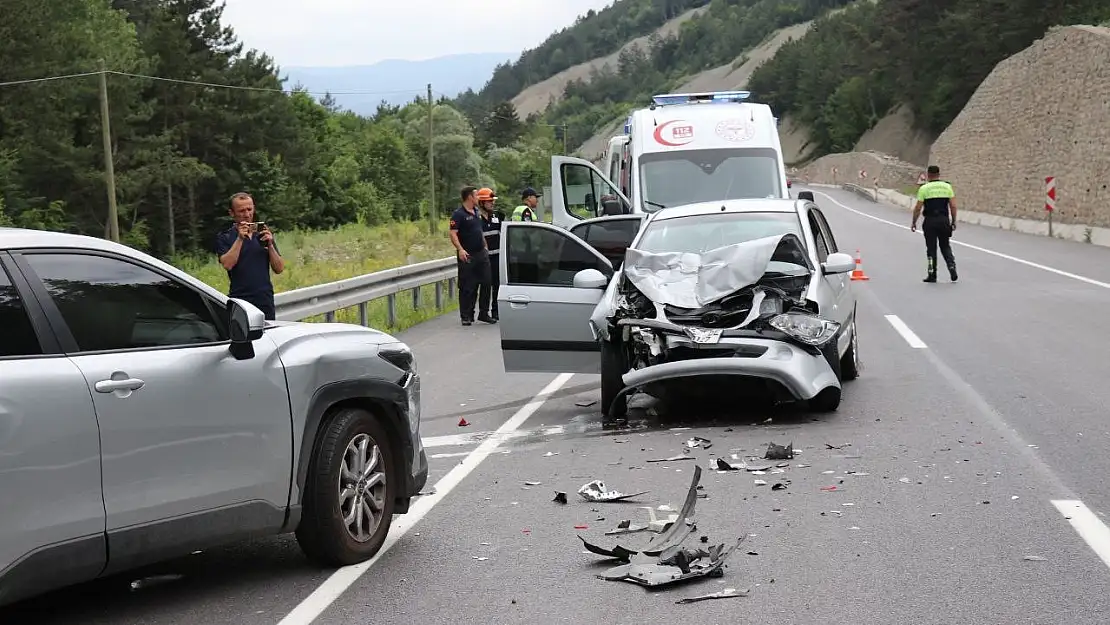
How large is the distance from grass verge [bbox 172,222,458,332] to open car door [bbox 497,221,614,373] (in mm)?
6990

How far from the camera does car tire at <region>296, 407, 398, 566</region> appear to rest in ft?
19.4

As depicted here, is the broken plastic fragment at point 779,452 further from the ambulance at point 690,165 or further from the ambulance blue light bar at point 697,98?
the ambulance blue light bar at point 697,98

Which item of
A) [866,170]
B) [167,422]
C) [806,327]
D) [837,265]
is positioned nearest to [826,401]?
[806,327]

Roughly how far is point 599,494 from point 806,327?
2853mm

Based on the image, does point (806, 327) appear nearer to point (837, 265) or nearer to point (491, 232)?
point (837, 265)

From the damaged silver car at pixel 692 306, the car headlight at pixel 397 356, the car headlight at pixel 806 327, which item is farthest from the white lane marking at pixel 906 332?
the car headlight at pixel 397 356

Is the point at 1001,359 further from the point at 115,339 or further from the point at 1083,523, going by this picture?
the point at 115,339

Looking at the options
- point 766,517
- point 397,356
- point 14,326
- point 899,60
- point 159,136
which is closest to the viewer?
point 14,326

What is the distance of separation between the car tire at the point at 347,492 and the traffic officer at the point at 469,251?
12.1 m

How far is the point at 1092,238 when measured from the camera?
31.9m

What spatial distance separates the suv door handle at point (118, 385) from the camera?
489cm

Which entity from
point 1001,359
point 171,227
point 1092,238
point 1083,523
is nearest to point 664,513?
point 1083,523

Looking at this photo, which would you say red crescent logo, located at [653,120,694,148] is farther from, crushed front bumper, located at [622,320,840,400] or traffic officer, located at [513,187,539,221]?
crushed front bumper, located at [622,320,840,400]

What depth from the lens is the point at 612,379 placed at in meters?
10.0
